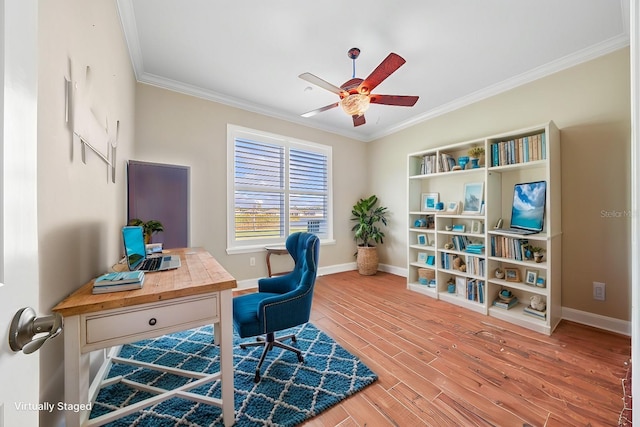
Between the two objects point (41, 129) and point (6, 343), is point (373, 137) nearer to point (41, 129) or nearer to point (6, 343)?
point (41, 129)

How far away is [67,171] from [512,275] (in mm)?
3716

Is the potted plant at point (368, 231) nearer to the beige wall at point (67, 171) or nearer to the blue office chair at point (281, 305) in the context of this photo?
the blue office chair at point (281, 305)

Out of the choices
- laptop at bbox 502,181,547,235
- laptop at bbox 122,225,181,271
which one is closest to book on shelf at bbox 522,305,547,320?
laptop at bbox 502,181,547,235

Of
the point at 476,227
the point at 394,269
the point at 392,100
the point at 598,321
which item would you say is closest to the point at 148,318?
the point at 392,100

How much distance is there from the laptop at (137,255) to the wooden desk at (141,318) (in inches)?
5.7

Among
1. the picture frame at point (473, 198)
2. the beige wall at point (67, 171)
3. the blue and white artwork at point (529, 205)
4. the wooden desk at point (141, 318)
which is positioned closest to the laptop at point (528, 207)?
the blue and white artwork at point (529, 205)

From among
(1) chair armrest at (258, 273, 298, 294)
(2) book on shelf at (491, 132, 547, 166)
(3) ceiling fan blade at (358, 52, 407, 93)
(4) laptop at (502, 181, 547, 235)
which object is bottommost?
(1) chair armrest at (258, 273, 298, 294)

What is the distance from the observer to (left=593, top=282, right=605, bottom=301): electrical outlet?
2223 millimetres

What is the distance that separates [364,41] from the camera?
2156 mm

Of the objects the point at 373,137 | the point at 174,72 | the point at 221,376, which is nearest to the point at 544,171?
the point at 373,137

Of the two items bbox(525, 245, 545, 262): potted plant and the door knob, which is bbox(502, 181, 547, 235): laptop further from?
the door knob

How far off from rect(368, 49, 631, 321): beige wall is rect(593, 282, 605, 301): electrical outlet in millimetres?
32

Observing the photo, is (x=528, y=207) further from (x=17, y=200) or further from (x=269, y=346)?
(x=17, y=200)

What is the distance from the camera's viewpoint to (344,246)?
4.45 metres
